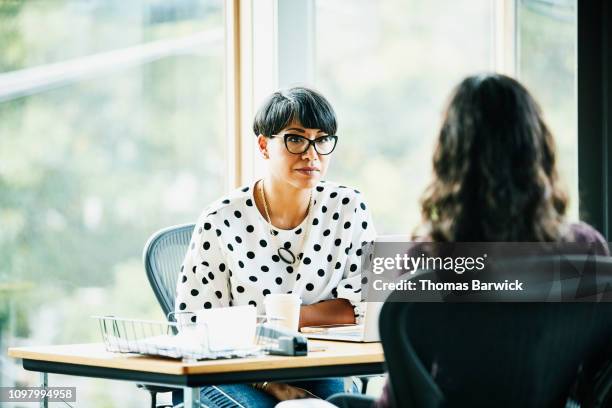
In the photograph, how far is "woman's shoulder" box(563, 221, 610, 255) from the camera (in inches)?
56.5

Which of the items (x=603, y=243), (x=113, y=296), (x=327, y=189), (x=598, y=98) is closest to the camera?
(x=603, y=243)

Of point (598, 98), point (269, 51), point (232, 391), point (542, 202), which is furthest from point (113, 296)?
point (542, 202)

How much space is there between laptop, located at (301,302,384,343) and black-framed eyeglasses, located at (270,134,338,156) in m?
0.49

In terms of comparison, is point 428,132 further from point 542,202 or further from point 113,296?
point 542,202

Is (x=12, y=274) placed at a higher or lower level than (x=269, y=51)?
lower

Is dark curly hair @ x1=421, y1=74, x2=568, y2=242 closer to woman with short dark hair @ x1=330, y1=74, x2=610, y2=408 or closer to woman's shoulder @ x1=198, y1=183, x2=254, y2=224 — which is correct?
woman with short dark hair @ x1=330, y1=74, x2=610, y2=408

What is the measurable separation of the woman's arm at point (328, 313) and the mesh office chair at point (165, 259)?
513mm

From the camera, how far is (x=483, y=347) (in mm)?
1354

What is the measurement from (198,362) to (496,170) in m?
0.68

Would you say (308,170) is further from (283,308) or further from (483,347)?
(483,347)

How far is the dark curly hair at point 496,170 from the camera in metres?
1.39

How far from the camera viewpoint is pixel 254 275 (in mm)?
2395

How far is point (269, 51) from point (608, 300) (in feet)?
7.65

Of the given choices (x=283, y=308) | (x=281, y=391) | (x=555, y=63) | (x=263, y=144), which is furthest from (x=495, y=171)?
(x=555, y=63)
